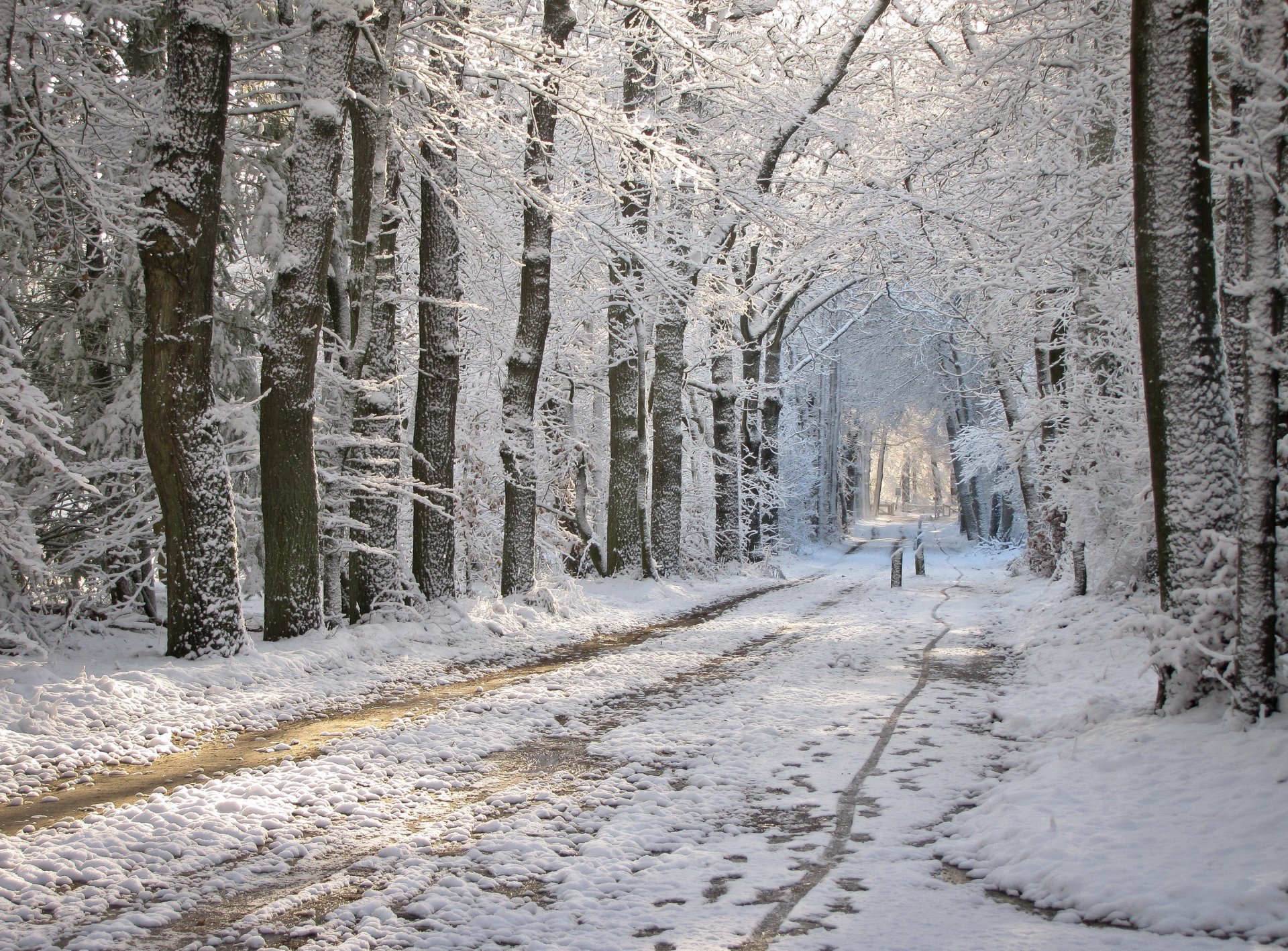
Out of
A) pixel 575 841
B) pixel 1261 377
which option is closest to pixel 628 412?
pixel 1261 377

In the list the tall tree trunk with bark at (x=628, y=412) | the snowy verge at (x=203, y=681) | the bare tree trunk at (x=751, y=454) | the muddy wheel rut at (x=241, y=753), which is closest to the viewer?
the muddy wheel rut at (x=241, y=753)

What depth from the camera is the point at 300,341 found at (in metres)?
8.91

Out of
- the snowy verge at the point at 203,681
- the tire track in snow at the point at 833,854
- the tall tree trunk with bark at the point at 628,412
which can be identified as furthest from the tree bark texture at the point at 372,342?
the tall tree trunk with bark at the point at 628,412

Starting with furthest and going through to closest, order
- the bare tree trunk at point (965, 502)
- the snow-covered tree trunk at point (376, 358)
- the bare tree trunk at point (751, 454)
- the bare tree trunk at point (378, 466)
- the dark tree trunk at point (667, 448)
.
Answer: the bare tree trunk at point (965, 502) → the bare tree trunk at point (751, 454) → the dark tree trunk at point (667, 448) → the bare tree trunk at point (378, 466) → the snow-covered tree trunk at point (376, 358)

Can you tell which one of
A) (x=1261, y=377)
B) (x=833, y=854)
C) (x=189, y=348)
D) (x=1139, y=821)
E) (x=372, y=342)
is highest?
(x=372, y=342)

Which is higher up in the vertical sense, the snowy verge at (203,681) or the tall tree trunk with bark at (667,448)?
the tall tree trunk with bark at (667,448)

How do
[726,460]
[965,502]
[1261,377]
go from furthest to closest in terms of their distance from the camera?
[965,502] → [726,460] → [1261,377]

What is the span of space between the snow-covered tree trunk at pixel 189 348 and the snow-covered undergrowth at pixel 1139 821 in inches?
257

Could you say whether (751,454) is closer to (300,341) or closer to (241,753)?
(300,341)

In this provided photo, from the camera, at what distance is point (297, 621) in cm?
886

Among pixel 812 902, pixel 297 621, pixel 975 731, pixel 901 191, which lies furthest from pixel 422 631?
pixel 901 191

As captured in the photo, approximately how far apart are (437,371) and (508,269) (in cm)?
577

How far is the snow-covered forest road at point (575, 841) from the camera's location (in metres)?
3.39

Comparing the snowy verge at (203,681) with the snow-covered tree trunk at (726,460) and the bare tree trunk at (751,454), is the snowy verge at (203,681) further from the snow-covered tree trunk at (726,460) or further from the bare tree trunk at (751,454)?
the bare tree trunk at (751,454)
